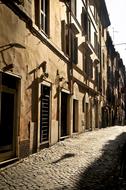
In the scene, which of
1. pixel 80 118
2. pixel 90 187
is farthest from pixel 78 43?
pixel 90 187

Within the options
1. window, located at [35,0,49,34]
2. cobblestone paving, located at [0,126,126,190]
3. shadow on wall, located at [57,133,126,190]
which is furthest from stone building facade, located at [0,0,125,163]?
shadow on wall, located at [57,133,126,190]

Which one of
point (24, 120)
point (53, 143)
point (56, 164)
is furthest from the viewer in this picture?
point (53, 143)

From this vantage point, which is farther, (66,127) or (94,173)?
(66,127)

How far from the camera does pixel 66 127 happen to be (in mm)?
19172

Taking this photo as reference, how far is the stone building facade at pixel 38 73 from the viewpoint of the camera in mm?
10250

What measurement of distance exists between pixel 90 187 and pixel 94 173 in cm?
159

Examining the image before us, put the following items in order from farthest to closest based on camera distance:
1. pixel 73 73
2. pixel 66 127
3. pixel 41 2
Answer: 1. pixel 73 73
2. pixel 66 127
3. pixel 41 2

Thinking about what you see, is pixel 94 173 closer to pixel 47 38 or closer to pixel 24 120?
pixel 24 120

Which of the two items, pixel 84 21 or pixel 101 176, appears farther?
pixel 84 21

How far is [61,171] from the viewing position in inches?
381

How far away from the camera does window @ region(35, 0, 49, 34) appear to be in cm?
1333

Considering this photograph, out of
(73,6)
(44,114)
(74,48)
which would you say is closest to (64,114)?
(74,48)

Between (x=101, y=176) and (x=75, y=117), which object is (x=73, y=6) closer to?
(x=75, y=117)

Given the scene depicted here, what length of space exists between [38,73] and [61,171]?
13.9 ft
